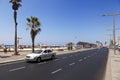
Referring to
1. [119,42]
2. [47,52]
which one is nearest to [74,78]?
[47,52]

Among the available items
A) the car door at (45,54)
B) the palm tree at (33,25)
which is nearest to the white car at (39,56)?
the car door at (45,54)

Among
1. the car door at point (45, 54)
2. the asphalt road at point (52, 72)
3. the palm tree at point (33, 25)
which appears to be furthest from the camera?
the palm tree at point (33, 25)

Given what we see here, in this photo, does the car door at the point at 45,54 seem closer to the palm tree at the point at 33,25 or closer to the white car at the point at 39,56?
the white car at the point at 39,56

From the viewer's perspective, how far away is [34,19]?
48.2 m

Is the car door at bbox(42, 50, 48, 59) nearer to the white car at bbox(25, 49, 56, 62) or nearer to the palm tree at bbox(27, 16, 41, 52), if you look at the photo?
the white car at bbox(25, 49, 56, 62)

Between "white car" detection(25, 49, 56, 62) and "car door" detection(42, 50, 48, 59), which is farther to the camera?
"car door" detection(42, 50, 48, 59)

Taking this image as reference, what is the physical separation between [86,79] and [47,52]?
52.8 feet

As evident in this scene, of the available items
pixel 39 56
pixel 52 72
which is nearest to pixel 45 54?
pixel 39 56

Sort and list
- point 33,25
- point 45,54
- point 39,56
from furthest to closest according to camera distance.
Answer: point 33,25 < point 45,54 < point 39,56

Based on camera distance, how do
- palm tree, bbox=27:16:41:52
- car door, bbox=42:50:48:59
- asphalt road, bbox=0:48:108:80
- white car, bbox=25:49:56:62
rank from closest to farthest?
asphalt road, bbox=0:48:108:80
white car, bbox=25:49:56:62
car door, bbox=42:50:48:59
palm tree, bbox=27:16:41:52

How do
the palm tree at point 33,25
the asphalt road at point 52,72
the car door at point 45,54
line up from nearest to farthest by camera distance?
the asphalt road at point 52,72 → the car door at point 45,54 → the palm tree at point 33,25

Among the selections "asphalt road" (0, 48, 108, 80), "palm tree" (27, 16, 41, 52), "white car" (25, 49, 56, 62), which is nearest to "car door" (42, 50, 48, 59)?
"white car" (25, 49, 56, 62)

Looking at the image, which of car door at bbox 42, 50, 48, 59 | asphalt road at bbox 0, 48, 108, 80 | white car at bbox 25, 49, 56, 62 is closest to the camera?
asphalt road at bbox 0, 48, 108, 80

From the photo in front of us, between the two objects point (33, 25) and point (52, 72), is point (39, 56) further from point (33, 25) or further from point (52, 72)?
point (33, 25)
